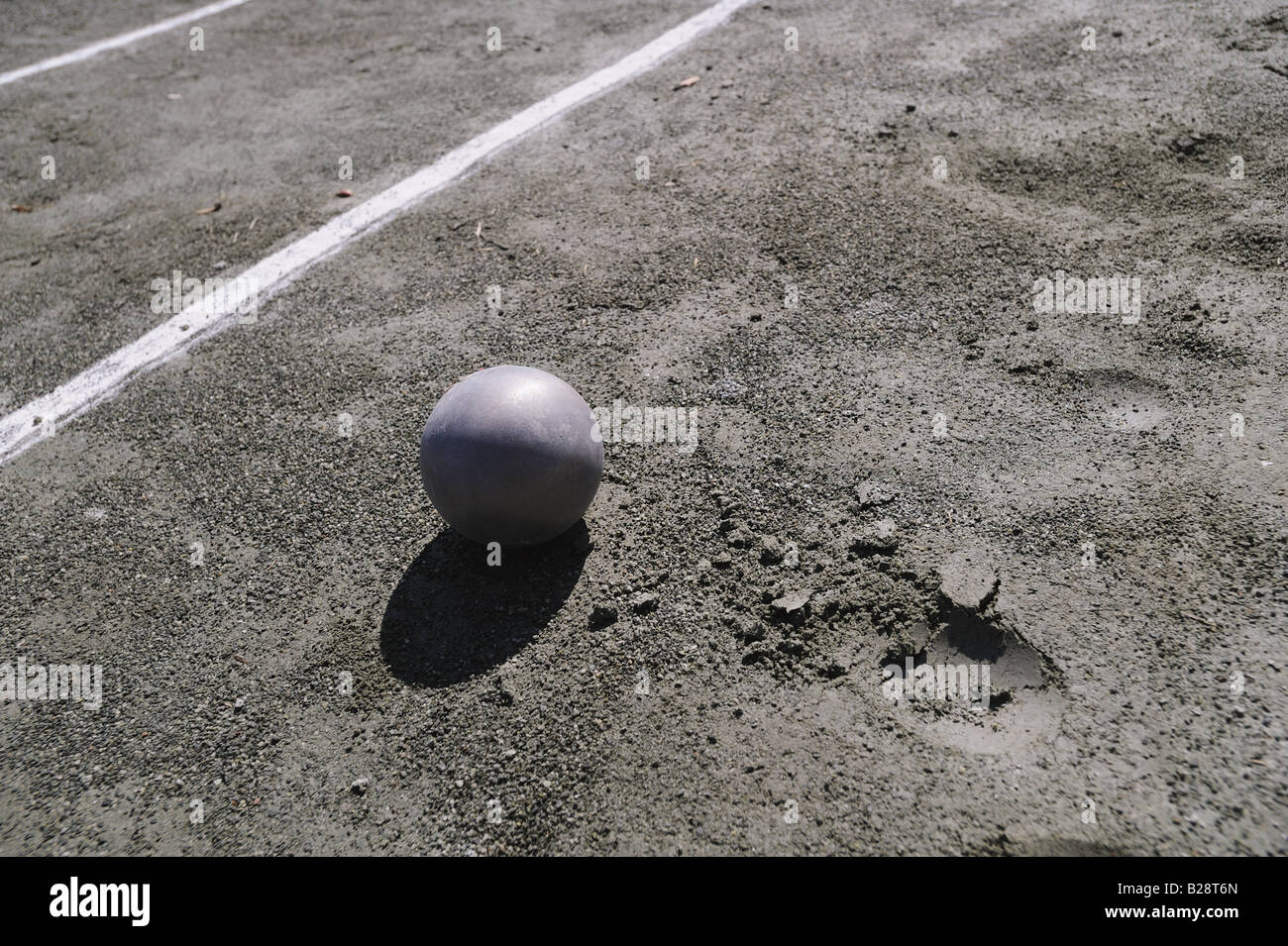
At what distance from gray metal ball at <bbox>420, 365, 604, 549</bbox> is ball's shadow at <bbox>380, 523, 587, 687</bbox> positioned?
0.56ft

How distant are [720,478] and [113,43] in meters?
10.0

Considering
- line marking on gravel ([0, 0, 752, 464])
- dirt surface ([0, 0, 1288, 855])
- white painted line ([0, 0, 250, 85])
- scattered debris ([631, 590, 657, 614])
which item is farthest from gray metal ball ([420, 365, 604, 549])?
white painted line ([0, 0, 250, 85])

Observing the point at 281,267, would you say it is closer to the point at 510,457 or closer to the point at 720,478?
the point at 510,457

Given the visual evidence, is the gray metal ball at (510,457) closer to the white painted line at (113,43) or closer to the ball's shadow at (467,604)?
the ball's shadow at (467,604)

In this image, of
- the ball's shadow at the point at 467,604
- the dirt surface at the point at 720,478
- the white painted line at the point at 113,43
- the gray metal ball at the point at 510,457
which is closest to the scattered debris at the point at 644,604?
the dirt surface at the point at 720,478

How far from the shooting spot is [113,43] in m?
10.8

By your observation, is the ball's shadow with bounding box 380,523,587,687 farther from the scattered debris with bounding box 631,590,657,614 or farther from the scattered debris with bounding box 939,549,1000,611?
the scattered debris with bounding box 939,549,1000,611

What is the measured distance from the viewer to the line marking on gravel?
581 centimetres

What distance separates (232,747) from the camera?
393cm

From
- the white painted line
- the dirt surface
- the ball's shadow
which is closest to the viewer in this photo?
the dirt surface

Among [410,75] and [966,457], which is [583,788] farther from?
[410,75]

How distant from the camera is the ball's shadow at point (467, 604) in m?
4.16

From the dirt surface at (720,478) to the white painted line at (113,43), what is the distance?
2.36 m
